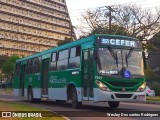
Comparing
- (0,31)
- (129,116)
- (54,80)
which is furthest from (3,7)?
(129,116)

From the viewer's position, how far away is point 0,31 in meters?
105

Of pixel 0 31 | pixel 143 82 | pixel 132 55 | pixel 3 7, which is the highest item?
pixel 3 7

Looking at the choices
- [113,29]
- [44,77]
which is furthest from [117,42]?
[113,29]

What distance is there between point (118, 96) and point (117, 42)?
250 cm

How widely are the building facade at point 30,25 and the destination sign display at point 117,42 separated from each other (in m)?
90.8

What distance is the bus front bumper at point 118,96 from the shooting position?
637 inches

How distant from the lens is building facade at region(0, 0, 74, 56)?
10819 centimetres

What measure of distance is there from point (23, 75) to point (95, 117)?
14467mm

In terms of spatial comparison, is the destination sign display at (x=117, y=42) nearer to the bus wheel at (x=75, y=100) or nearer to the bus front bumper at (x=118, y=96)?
the bus front bumper at (x=118, y=96)

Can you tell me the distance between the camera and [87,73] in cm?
1741

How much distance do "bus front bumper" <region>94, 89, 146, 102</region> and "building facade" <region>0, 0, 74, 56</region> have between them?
9161 cm

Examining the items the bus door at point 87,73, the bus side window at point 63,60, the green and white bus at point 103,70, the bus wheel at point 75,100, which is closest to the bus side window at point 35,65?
the bus side window at point 63,60

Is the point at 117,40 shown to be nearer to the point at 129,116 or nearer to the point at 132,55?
the point at 132,55

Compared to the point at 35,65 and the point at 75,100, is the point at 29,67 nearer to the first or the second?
the point at 35,65
